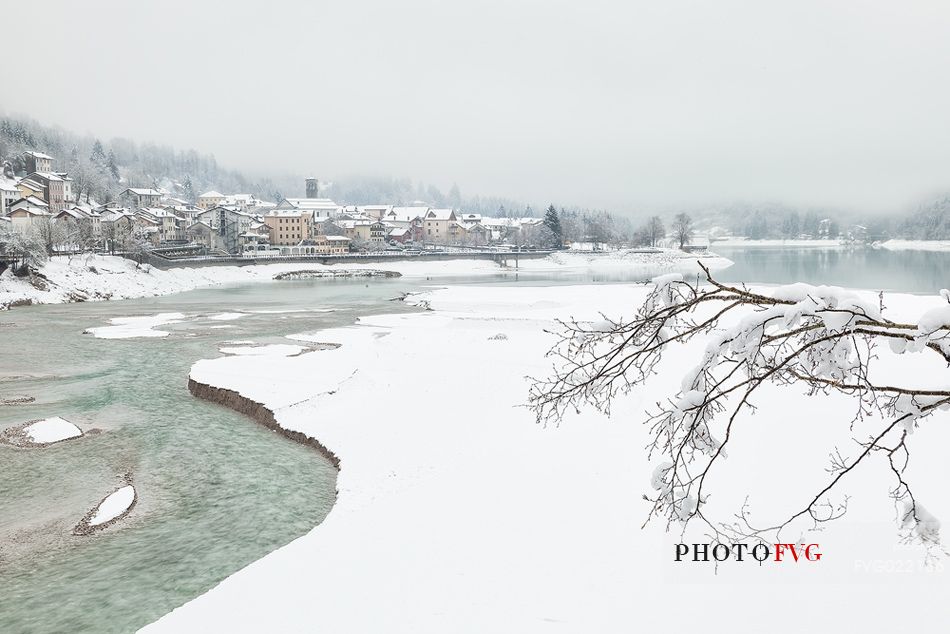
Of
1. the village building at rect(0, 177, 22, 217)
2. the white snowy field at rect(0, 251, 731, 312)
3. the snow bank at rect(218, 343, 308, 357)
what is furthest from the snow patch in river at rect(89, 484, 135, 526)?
the village building at rect(0, 177, 22, 217)

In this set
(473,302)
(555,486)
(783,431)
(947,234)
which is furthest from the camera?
(947,234)

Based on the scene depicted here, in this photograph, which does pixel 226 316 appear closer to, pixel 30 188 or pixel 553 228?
pixel 553 228

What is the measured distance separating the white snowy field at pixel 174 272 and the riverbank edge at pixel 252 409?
2178 centimetres

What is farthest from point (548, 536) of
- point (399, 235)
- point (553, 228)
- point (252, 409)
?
point (399, 235)

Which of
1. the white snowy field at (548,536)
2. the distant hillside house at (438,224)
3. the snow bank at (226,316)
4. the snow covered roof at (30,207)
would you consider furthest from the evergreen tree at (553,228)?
the white snowy field at (548,536)

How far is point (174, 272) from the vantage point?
2960 inches

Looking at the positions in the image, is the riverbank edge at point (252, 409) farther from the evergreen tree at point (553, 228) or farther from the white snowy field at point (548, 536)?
the evergreen tree at point (553, 228)

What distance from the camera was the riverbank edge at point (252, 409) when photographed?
14.9 metres

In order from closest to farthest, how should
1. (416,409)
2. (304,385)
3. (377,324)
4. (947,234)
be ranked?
(416,409), (304,385), (377,324), (947,234)

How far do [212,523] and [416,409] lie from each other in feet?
21.8

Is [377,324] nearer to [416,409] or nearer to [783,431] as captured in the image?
[416,409]

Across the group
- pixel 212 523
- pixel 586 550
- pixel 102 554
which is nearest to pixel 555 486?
pixel 586 550

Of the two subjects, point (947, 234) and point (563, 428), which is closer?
point (563, 428)

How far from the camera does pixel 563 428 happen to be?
Result: 14250 millimetres
